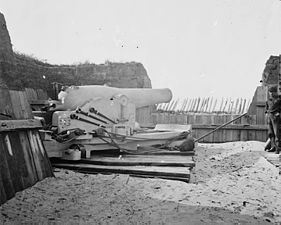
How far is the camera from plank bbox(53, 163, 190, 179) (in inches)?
175

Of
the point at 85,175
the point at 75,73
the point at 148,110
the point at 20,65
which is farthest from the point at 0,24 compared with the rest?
the point at 85,175

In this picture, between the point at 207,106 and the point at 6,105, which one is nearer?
the point at 6,105

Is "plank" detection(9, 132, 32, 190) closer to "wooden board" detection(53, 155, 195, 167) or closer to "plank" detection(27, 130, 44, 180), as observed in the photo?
"plank" detection(27, 130, 44, 180)

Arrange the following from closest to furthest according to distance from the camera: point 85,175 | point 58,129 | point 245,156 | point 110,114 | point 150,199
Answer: point 150,199, point 85,175, point 58,129, point 110,114, point 245,156

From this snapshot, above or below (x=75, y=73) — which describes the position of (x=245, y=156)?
below

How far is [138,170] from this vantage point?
4.66 m

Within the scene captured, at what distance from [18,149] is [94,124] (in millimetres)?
2204

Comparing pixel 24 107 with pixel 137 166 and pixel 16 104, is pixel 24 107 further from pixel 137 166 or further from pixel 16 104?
pixel 137 166

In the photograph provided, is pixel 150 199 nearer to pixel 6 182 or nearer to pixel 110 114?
pixel 6 182

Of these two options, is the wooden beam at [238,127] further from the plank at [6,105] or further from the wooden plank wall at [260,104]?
the plank at [6,105]

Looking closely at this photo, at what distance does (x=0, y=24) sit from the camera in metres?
9.73

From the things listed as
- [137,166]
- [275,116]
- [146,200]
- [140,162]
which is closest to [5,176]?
[146,200]

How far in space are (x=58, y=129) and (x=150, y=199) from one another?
260 cm

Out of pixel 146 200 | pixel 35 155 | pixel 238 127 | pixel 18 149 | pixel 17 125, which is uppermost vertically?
pixel 17 125
